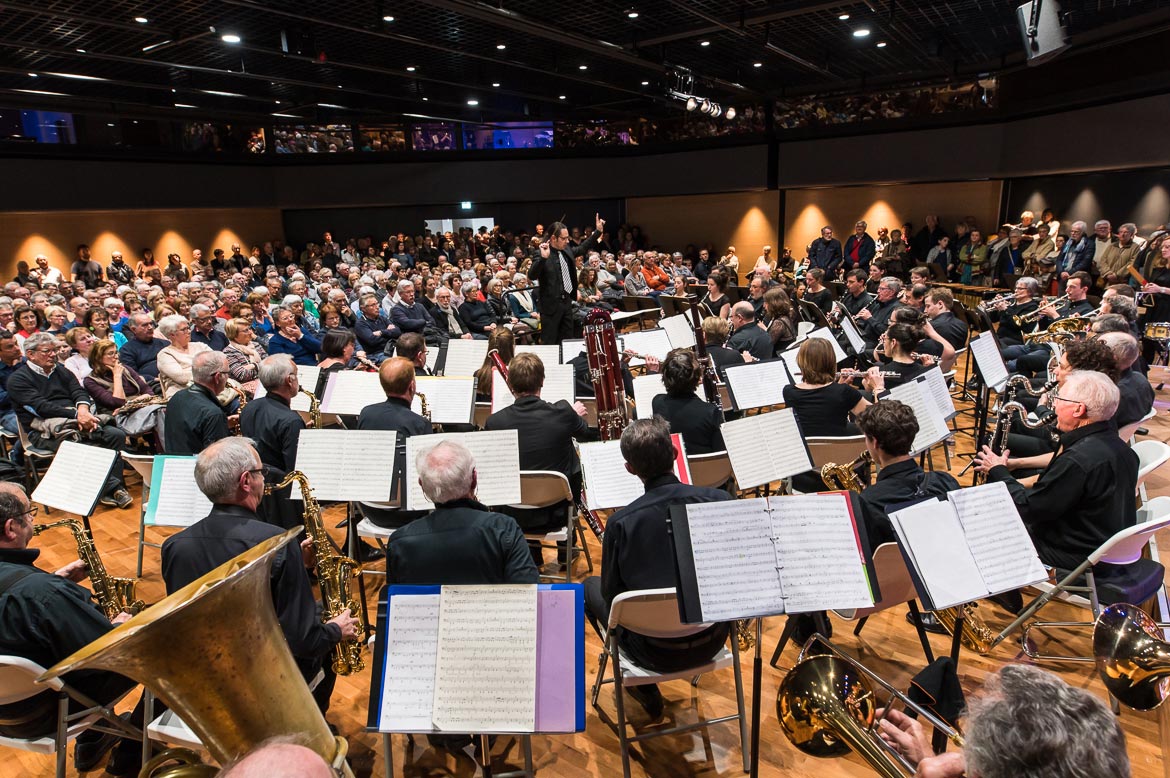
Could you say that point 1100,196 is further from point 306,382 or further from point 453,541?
point 453,541

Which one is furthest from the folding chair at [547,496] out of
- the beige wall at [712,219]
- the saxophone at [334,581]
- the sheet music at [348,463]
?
the beige wall at [712,219]

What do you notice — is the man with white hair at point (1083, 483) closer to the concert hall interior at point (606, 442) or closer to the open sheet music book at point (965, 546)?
the concert hall interior at point (606, 442)

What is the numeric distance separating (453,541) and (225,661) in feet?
2.88

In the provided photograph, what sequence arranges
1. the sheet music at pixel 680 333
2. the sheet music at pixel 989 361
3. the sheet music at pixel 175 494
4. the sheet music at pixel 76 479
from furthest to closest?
the sheet music at pixel 680 333 → the sheet music at pixel 989 361 → the sheet music at pixel 76 479 → the sheet music at pixel 175 494

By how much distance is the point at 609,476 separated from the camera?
350cm

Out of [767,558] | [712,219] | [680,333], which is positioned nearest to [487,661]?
[767,558]

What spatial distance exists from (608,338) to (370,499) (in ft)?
6.82

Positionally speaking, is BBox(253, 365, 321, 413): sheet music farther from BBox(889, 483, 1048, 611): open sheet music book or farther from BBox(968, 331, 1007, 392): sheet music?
BBox(968, 331, 1007, 392): sheet music

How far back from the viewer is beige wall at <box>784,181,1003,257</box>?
14.1m

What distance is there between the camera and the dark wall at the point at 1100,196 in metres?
10.5

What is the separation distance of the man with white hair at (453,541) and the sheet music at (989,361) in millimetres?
4117

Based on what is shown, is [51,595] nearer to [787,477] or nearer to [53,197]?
[787,477]

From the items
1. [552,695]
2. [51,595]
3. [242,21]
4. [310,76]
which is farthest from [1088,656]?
[310,76]

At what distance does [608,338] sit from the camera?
4.83 meters
